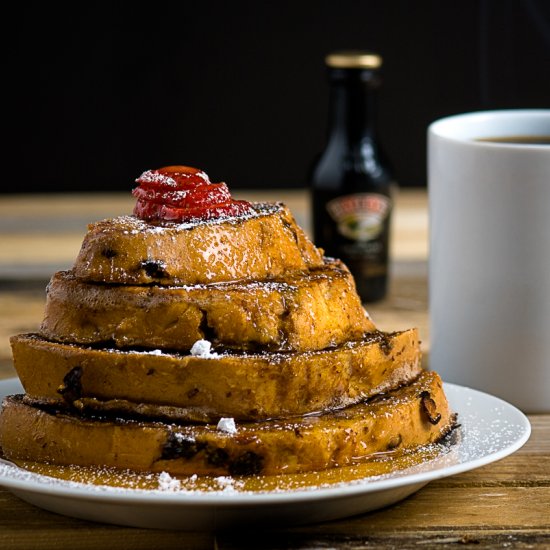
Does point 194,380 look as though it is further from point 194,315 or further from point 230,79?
point 230,79

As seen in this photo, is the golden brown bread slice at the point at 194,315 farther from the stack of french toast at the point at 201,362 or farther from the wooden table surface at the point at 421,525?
the wooden table surface at the point at 421,525

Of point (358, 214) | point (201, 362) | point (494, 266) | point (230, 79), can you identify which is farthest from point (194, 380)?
point (230, 79)

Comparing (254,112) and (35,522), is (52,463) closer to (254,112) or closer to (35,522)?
(35,522)

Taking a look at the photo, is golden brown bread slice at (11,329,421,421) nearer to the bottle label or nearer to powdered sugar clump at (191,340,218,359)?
powdered sugar clump at (191,340,218,359)

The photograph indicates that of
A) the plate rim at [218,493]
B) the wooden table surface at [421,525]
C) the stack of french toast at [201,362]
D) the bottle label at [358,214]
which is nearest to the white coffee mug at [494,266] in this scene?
the wooden table surface at [421,525]

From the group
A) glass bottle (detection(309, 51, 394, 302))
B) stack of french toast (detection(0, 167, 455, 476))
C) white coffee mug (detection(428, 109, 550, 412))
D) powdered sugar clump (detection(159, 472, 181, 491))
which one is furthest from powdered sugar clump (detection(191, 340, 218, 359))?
glass bottle (detection(309, 51, 394, 302))

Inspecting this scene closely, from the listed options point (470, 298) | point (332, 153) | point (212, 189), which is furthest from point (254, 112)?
point (212, 189)

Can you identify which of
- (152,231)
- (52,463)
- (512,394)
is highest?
(152,231)

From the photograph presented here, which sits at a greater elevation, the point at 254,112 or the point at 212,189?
the point at 212,189
